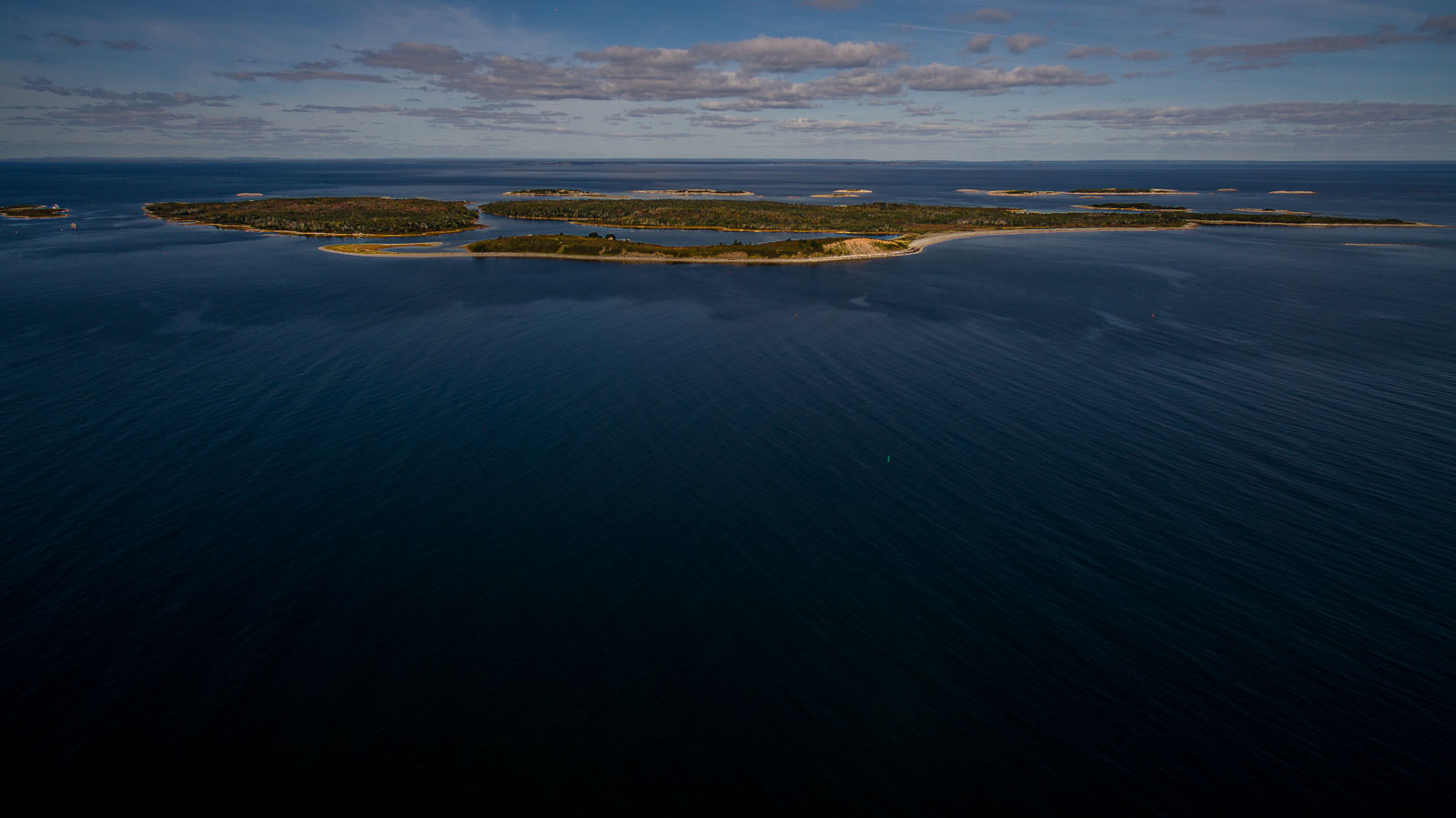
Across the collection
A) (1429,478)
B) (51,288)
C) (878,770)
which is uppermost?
(51,288)

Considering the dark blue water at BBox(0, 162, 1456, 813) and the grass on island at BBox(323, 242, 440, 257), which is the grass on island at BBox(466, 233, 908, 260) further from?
the dark blue water at BBox(0, 162, 1456, 813)

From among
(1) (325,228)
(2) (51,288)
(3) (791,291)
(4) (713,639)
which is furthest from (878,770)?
(1) (325,228)

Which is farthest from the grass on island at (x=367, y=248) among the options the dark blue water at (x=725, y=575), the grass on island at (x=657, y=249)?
the dark blue water at (x=725, y=575)

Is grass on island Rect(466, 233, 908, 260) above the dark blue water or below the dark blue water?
above

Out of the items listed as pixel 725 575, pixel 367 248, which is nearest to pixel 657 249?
pixel 367 248

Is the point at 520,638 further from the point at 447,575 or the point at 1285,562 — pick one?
the point at 1285,562

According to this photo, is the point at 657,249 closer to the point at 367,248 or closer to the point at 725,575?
the point at 367,248

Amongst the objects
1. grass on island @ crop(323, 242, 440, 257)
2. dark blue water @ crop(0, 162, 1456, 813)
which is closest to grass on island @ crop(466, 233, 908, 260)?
grass on island @ crop(323, 242, 440, 257)
